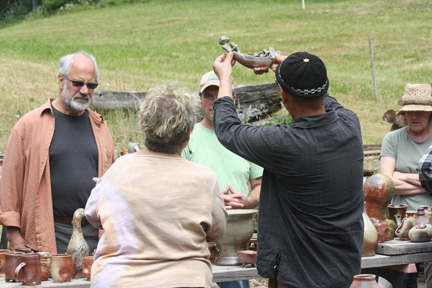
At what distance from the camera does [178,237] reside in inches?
91.4

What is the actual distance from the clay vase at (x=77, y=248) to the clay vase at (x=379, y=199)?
1.80 m

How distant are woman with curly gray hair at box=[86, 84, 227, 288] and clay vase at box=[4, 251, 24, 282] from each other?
2.63 ft

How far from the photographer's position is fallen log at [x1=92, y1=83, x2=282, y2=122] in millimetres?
8211

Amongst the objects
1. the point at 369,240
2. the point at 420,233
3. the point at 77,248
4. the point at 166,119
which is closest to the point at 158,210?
the point at 166,119

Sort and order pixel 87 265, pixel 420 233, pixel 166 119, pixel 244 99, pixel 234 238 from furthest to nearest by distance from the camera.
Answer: pixel 244 99 < pixel 420 233 < pixel 234 238 < pixel 87 265 < pixel 166 119

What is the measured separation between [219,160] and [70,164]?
88 centimetres

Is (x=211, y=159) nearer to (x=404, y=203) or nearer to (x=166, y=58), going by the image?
(x=404, y=203)

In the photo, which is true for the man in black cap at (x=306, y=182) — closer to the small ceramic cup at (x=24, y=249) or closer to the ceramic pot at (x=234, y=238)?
the ceramic pot at (x=234, y=238)

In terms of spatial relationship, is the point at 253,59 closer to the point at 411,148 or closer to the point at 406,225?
the point at 406,225

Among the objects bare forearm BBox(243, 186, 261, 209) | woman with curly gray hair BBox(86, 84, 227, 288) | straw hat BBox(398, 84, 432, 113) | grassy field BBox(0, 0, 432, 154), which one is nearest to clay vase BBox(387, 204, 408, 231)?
straw hat BBox(398, 84, 432, 113)

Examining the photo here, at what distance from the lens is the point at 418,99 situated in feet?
14.7

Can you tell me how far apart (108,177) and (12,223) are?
4.47 ft

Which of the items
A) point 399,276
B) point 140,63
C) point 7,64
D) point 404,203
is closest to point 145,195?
point 399,276

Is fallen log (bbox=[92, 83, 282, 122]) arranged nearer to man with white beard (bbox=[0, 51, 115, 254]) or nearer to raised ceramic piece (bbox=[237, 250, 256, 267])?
man with white beard (bbox=[0, 51, 115, 254])
